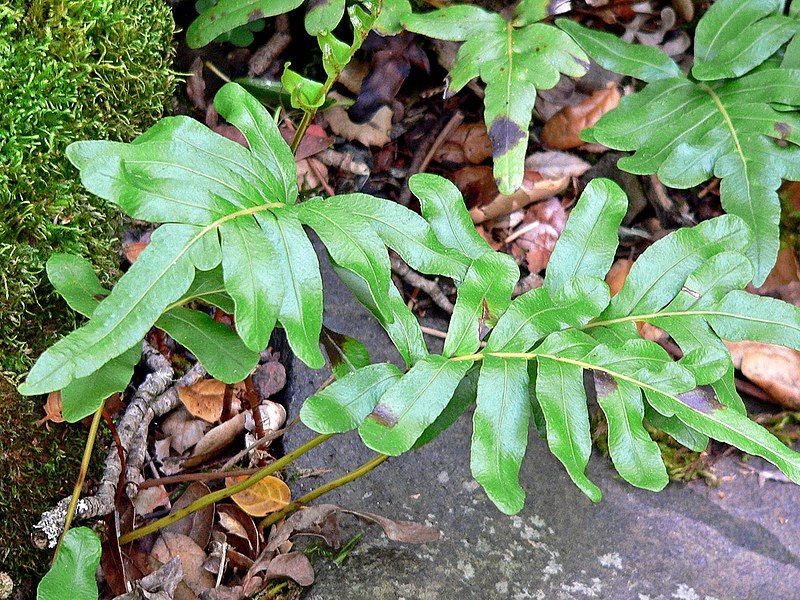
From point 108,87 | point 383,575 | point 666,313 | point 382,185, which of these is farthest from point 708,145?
point 108,87

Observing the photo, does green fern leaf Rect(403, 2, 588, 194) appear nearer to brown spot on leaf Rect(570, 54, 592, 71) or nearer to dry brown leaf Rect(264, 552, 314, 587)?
brown spot on leaf Rect(570, 54, 592, 71)

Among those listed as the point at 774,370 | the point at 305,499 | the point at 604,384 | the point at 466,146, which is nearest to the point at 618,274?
the point at 774,370

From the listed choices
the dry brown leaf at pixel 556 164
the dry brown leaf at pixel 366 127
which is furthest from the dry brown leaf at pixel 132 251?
the dry brown leaf at pixel 556 164

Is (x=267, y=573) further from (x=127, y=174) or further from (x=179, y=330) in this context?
(x=127, y=174)

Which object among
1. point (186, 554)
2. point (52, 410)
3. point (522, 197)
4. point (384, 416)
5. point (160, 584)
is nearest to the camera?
point (384, 416)

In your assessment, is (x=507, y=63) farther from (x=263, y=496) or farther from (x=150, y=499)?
(x=150, y=499)

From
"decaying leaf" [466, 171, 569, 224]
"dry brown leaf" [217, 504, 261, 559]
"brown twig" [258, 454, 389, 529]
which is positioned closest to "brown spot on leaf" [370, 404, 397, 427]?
"brown twig" [258, 454, 389, 529]

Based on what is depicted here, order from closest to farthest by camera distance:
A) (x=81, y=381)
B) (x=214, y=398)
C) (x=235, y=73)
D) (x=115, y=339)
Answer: (x=115, y=339)
(x=81, y=381)
(x=214, y=398)
(x=235, y=73)
